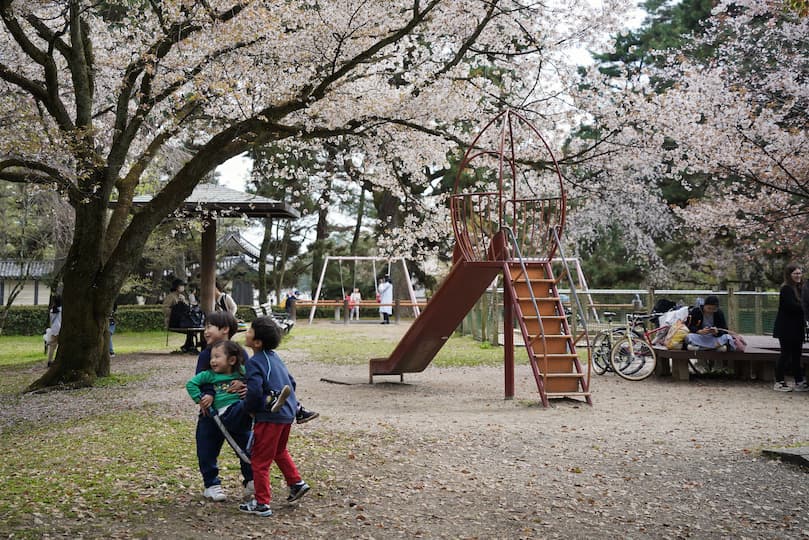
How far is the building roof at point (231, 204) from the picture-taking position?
15.6 metres

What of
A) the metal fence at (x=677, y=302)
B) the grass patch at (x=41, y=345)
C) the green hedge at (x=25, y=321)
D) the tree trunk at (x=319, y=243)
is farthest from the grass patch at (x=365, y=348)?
the tree trunk at (x=319, y=243)

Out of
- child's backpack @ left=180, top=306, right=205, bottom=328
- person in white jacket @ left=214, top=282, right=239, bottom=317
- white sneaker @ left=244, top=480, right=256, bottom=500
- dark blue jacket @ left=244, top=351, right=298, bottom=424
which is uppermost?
person in white jacket @ left=214, top=282, right=239, bottom=317

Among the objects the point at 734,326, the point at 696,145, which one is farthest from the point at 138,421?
the point at 696,145

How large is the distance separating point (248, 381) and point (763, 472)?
12.8 feet

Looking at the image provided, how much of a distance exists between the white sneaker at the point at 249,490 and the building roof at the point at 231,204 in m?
10.8

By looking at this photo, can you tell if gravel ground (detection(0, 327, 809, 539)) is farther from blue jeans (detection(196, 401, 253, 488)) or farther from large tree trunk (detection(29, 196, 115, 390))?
large tree trunk (detection(29, 196, 115, 390))

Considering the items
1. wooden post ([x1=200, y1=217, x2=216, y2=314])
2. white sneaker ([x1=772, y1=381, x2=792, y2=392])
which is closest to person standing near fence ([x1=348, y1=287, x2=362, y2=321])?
wooden post ([x1=200, y1=217, x2=216, y2=314])

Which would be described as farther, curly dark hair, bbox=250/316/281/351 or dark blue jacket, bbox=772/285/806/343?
dark blue jacket, bbox=772/285/806/343

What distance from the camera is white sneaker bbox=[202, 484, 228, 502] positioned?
5.13 metres

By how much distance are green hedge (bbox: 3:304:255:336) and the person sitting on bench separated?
60.1 ft

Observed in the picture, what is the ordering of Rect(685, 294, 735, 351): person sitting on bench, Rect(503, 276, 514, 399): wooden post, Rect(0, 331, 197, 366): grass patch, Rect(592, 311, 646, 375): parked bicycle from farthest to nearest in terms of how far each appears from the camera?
Rect(0, 331, 197, 366): grass patch → Rect(592, 311, 646, 375): parked bicycle → Rect(685, 294, 735, 351): person sitting on bench → Rect(503, 276, 514, 399): wooden post

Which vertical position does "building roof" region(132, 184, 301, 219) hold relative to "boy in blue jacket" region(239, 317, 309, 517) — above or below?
above

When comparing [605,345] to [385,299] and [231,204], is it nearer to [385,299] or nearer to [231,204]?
[231,204]

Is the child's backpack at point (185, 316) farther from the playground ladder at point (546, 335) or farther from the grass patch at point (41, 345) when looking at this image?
the playground ladder at point (546, 335)
